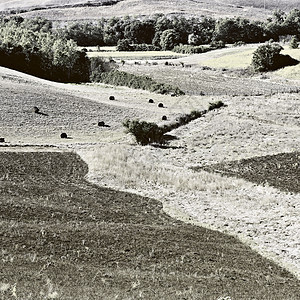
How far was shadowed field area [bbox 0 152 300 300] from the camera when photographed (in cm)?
1767

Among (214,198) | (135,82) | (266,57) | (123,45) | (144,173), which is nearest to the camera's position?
(214,198)

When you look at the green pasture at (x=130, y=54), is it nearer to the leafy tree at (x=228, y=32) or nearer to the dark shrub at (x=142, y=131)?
the leafy tree at (x=228, y=32)

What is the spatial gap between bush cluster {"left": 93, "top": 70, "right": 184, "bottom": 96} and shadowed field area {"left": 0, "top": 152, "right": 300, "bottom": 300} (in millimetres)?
50625

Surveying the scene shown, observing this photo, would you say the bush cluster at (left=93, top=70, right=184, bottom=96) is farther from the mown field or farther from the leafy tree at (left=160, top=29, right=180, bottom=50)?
the leafy tree at (left=160, top=29, right=180, bottom=50)

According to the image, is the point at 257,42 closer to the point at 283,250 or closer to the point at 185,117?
the point at 185,117

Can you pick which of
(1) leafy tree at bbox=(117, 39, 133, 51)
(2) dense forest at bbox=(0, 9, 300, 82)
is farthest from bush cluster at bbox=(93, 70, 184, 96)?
(1) leafy tree at bbox=(117, 39, 133, 51)

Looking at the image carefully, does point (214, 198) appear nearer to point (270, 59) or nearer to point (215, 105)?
point (215, 105)

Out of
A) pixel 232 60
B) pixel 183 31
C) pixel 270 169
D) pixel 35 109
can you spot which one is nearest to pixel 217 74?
pixel 232 60

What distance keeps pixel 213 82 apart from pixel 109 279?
8069 centimetres

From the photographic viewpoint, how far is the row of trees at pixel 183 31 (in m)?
151

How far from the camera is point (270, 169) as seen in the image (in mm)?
39750

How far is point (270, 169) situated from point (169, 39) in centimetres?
11694

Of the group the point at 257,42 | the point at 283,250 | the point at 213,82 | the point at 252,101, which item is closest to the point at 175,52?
the point at 257,42

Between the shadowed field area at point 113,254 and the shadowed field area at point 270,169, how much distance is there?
947cm
